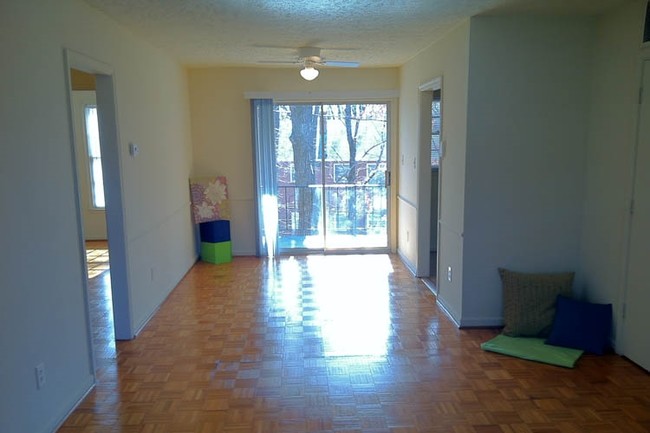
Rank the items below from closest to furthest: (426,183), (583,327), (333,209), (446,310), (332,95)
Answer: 1. (583,327)
2. (446,310)
3. (426,183)
4. (332,95)
5. (333,209)

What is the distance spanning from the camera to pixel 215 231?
6129mm

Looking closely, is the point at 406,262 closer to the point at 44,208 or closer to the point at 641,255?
the point at 641,255

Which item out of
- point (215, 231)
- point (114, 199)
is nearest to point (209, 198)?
point (215, 231)

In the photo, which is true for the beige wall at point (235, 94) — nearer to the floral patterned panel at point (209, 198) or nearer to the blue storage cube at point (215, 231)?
the floral patterned panel at point (209, 198)

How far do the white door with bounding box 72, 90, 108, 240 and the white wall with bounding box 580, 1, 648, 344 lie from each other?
645 centimetres

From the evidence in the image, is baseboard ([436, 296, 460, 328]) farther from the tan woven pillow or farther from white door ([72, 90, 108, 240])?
white door ([72, 90, 108, 240])

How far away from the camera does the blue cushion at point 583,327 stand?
344 cm

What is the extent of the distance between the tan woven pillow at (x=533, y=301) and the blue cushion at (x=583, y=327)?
11 cm

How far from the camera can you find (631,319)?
329 centimetres

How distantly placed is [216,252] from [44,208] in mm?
3613

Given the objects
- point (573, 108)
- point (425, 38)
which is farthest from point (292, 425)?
point (425, 38)

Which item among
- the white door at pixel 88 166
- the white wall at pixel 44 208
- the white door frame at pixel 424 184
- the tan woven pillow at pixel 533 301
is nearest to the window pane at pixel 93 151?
the white door at pixel 88 166

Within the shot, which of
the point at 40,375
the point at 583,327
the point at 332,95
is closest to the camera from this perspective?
the point at 40,375

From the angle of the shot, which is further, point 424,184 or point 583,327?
point 424,184
